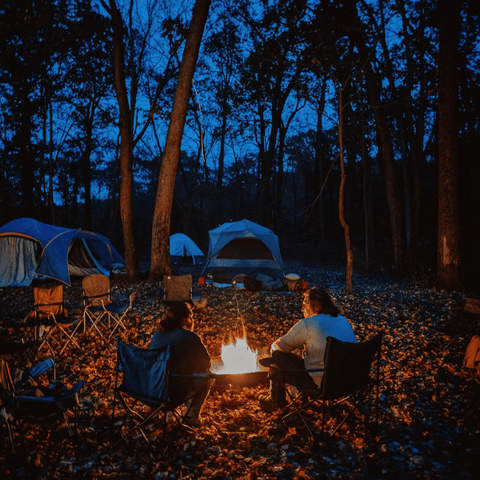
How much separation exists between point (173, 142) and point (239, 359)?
7.02 m

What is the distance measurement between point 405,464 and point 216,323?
4.21m

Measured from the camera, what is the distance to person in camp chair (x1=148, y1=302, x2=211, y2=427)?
120 inches

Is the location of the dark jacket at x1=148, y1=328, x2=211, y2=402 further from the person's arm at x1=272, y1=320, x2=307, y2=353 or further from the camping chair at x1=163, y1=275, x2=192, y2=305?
the camping chair at x1=163, y1=275, x2=192, y2=305

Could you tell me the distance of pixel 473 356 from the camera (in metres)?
4.28

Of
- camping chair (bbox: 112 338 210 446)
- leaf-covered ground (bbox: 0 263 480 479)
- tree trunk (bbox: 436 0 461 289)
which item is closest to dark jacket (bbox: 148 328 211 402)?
camping chair (bbox: 112 338 210 446)

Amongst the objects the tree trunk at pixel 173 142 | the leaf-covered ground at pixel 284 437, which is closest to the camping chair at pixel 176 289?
the leaf-covered ground at pixel 284 437

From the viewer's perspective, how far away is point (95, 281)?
263 inches

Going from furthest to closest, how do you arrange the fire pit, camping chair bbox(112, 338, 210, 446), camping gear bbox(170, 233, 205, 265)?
camping gear bbox(170, 233, 205, 265) < the fire pit < camping chair bbox(112, 338, 210, 446)

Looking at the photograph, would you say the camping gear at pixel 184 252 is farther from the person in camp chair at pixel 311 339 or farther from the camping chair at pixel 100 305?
the person in camp chair at pixel 311 339

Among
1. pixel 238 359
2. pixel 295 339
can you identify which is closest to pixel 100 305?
pixel 238 359

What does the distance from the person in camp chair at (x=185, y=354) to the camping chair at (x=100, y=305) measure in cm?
276

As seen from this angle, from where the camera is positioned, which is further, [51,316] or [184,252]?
[184,252]

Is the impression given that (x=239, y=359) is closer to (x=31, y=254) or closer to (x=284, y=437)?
(x=284, y=437)

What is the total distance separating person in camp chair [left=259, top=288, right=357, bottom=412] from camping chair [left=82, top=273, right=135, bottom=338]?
123 inches
